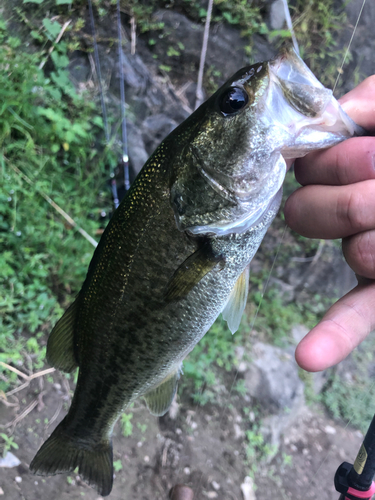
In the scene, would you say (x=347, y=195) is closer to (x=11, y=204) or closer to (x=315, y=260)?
(x=11, y=204)

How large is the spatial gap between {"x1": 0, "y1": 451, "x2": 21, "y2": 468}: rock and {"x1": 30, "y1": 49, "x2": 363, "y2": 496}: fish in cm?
A: 117

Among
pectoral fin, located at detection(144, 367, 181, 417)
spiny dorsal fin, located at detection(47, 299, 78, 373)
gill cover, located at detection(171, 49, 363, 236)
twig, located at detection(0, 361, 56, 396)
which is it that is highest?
gill cover, located at detection(171, 49, 363, 236)

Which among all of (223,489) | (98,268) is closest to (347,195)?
(98,268)

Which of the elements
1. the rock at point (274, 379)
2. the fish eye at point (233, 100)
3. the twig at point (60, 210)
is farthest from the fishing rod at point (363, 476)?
the twig at point (60, 210)

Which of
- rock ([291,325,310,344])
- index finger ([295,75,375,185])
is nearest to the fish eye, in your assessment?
index finger ([295,75,375,185])

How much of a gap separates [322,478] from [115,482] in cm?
196

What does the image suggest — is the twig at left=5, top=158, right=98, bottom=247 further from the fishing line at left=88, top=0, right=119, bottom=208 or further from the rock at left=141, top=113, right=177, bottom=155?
the rock at left=141, top=113, right=177, bottom=155

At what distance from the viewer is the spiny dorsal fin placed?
4.29 feet

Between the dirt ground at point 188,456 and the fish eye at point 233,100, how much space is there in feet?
7.47

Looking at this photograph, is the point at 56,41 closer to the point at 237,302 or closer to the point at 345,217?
the point at 237,302

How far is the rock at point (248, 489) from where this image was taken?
2676mm

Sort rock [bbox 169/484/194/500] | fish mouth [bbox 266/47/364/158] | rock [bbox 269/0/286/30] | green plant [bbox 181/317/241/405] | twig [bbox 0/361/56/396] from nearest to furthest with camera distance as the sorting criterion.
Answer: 1. fish mouth [bbox 266/47/364/158]
2. twig [bbox 0/361/56/396]
3. rock [bbox 169/484/194/500]
4. green plant [bbox 181/317/241/405]
5. rock [bbox 269/0/286/30]

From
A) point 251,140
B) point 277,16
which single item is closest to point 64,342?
point 251,140

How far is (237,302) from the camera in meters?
1.23
